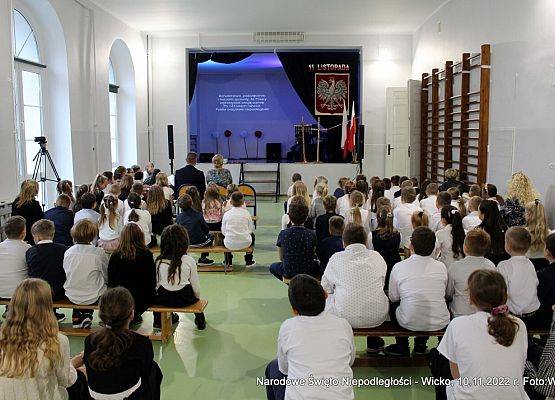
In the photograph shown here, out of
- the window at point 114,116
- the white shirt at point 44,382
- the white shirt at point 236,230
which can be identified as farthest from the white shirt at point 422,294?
the window at point 114,116

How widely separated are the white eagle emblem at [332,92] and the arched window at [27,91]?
769cm

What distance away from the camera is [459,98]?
9.10m

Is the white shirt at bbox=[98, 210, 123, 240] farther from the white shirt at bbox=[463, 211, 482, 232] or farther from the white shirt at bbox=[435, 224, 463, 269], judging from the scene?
the white shirt at bbox=[463, 211, 482, 232]

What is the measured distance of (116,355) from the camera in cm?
240

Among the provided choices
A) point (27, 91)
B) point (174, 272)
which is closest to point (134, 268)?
point (174, 272)

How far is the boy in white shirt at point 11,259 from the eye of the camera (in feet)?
13.4

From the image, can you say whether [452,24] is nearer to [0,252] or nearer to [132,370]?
[0,252]

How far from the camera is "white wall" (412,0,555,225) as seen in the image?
606 cm

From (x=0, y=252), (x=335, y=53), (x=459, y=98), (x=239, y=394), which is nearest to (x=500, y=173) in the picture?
(x=459, y=98)

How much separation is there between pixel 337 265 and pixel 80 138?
7.34 meters

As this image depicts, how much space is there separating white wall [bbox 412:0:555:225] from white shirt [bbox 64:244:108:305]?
4.91 metres

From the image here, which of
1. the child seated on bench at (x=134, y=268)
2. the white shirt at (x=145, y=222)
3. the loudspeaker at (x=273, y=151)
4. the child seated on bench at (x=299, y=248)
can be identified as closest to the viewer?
the child seated on bench at (x=134, y=268)

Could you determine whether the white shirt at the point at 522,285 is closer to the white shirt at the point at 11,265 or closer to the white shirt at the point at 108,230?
the white shirt at the point at 11,265

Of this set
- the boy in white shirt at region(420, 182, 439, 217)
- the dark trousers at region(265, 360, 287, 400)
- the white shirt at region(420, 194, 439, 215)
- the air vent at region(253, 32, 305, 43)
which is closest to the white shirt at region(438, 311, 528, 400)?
the dark trousers at region(265, 360, 287, 400)
